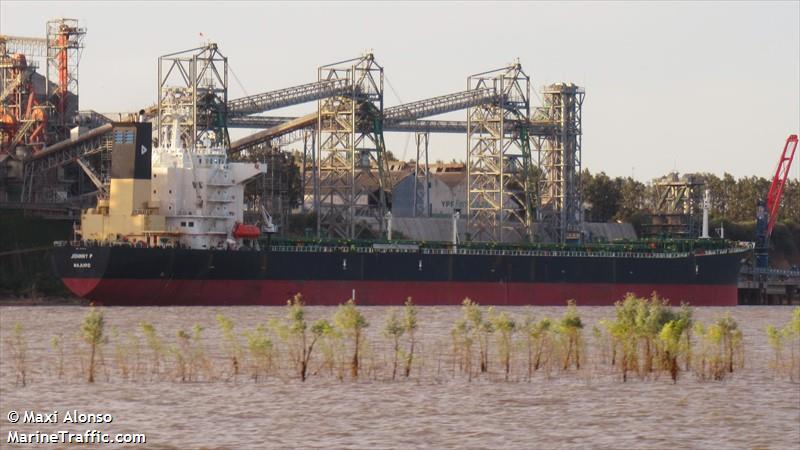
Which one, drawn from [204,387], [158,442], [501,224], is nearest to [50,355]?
[204,387]

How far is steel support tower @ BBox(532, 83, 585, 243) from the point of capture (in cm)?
10150

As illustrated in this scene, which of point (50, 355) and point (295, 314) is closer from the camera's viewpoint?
point (295, 314)

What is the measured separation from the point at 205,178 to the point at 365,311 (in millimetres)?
10093

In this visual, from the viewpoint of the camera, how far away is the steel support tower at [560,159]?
333 feet

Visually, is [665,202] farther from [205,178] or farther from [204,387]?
[204,387]

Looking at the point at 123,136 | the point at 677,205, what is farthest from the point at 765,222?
the point at 123,136

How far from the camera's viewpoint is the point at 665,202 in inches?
4139

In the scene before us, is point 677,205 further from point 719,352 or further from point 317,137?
point 719,352

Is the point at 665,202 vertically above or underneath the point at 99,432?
above

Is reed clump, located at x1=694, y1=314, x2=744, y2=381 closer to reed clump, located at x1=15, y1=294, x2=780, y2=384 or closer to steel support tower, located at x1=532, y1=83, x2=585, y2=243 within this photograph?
reed clump, located at x1=15, y1=294, x2=780, y2=384

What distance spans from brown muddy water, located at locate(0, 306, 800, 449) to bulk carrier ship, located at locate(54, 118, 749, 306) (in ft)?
86.3

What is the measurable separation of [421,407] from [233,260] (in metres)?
40.3

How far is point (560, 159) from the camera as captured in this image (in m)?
103

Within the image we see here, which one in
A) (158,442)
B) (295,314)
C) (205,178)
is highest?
(205,178)
